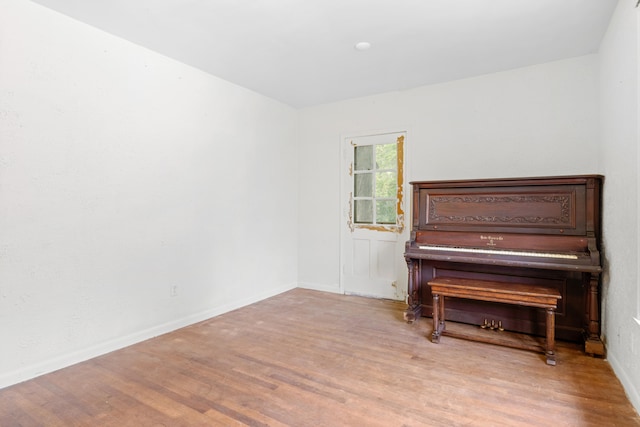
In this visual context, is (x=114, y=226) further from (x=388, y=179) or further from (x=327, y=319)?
(x=388, y=179)

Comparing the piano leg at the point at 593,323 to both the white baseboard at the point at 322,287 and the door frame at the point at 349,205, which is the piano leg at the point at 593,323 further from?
the white baseboard at the point at 322,287

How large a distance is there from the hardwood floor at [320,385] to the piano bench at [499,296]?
0.09 meters

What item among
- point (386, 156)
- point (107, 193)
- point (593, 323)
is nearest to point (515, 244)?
point (593, 323)

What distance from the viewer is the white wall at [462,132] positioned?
10.3ft

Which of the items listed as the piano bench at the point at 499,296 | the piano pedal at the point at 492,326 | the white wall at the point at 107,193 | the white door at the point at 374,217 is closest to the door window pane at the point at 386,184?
the white door at the point at 374,217

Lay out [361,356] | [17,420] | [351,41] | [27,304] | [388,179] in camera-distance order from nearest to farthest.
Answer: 1. [17,420]
2. [27,304]
3. [361,356]
4. [351,41]
5. [388,179]

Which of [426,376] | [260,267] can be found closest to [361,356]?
[426,376]

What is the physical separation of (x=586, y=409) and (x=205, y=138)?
11.8 ft

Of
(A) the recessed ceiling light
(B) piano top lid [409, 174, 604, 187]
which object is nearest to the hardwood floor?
(B) piano top lid [409, 174, 604, 187]

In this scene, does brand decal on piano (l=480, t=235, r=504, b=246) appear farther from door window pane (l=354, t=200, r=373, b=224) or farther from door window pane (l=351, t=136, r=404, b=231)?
door window pane (l=354, t=200, r=373, b=224)

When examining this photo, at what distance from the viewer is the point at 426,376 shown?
2.25 meters

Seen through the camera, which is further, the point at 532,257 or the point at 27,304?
the point at 532,257

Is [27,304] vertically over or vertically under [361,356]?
over

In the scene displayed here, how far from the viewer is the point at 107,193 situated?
267cm
